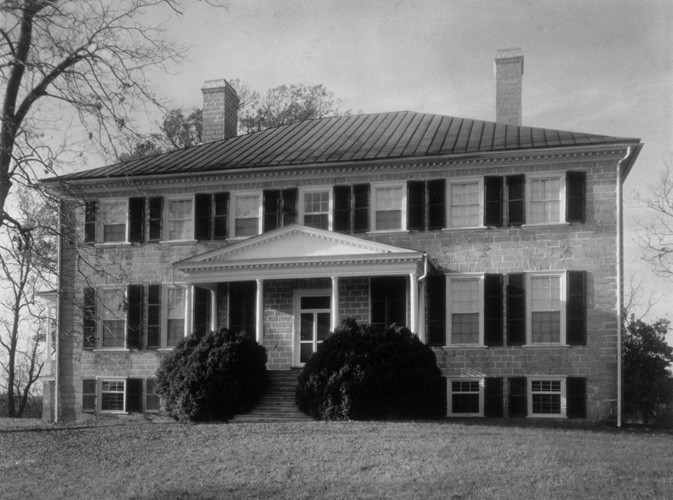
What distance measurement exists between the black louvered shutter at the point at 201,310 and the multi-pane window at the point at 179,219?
176 cm

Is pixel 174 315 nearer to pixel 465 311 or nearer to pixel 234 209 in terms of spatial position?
pixel 234 209

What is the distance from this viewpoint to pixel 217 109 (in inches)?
A: 1154

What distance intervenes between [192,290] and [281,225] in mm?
3013

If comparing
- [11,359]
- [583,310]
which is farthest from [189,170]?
[11,359]

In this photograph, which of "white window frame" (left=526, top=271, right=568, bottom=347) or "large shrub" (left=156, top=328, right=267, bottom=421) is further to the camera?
"white window frame" (left=526, top=271, right=568, bottom=347)

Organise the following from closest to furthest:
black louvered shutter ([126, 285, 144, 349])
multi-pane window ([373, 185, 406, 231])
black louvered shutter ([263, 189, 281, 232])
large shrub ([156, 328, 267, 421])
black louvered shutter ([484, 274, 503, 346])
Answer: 1. large shrub ([156, 328, 267, 421])
2. black louvered shutter ([484, 274, 503, 346])
3. multi-pane window ([373, 185, 406, 231])
4. black louvered shutter ([263, 189, 281, 232])
5. black louvered shutter ([126, 285, 144, 349])

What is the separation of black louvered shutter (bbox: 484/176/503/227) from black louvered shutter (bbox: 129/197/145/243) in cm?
985

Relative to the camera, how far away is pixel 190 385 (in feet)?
67.7

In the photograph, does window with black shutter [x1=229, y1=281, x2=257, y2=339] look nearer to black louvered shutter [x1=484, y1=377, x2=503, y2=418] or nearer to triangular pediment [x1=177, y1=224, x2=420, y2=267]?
triangular pediment [x1=177, y1=224, x2=420, y2=267]

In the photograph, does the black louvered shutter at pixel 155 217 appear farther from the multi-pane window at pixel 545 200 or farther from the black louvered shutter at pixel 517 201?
the multi-pane window at pixel 545 200

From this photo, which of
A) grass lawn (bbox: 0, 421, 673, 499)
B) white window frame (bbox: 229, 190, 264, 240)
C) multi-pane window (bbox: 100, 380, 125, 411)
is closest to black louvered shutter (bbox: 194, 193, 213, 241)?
white window frame (bbox: 229, 190, 264, 240)

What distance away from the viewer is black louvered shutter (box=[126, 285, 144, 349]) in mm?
25469

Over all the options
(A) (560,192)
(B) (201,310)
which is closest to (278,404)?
(B) (201,310)

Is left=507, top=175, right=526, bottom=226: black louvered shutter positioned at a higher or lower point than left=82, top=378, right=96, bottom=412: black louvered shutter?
higher
